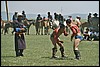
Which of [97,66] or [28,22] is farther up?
[28,22]

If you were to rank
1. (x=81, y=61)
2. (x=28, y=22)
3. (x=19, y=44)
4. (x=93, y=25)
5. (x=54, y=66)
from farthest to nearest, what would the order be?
(x=28, y=22), (x=93, y=25), (x=19, y=44), (x=81, y=61), (x=54, y=66)

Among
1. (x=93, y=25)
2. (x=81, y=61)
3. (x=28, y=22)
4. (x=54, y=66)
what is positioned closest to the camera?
(x=54, y=66)

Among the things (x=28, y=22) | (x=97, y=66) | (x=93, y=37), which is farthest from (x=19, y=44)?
(x=28, y=22)

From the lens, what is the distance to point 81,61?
12164mm

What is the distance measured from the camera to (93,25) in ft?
81.1

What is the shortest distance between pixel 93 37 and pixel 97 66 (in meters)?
11.3

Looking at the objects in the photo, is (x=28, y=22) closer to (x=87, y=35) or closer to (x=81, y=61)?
(x=87, y=35)

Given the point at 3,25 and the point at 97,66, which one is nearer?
the point at 97,66

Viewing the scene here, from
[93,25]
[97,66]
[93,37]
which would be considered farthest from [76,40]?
[93,25]

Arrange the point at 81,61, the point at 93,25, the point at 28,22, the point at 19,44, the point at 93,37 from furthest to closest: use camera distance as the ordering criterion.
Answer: the point at 28,22, the point at 93,25, the point at 93,37, the point at 19,44, the point at 81,61

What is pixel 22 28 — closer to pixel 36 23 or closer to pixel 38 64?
pixel 38 64

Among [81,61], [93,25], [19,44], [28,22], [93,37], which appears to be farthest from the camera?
[28,22]

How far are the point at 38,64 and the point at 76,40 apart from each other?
189 cm

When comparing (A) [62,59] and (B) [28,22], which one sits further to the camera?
(B) [28,22]
